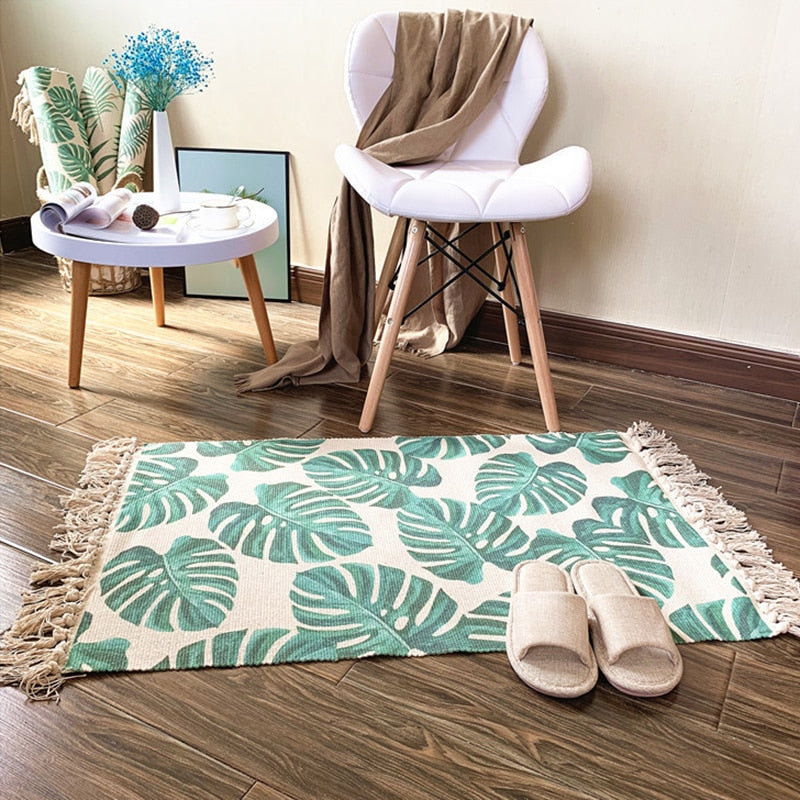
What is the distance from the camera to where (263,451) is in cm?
167

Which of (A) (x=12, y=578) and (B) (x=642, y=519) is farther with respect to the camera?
(B) (x=642, y=519)

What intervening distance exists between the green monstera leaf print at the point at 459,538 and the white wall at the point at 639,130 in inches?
36.6

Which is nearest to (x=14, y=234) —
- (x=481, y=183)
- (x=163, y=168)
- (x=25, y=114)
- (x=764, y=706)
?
(x=25, y=114)

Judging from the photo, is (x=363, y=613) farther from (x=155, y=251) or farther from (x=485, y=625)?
(x=155, y=251)

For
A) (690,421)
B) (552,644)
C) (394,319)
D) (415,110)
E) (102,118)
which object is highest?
(415,110)

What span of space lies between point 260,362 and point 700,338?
1.11 metres

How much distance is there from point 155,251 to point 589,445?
99 cm

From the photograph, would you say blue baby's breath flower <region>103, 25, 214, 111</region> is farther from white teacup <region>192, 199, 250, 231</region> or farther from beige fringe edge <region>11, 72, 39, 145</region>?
beige fringe edge <region>11, 72, 39, 145</region>

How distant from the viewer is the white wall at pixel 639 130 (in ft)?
6.19

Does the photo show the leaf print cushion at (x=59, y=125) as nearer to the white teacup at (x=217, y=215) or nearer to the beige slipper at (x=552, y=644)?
the white teacup at (x=217, y=215)

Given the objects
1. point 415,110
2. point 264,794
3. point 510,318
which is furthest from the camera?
point 510,318

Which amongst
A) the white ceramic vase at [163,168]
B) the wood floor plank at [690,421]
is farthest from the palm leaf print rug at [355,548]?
the white ceramic vase at [163,168]

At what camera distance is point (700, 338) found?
211cm

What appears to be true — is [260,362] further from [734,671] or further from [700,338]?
[734,671]
